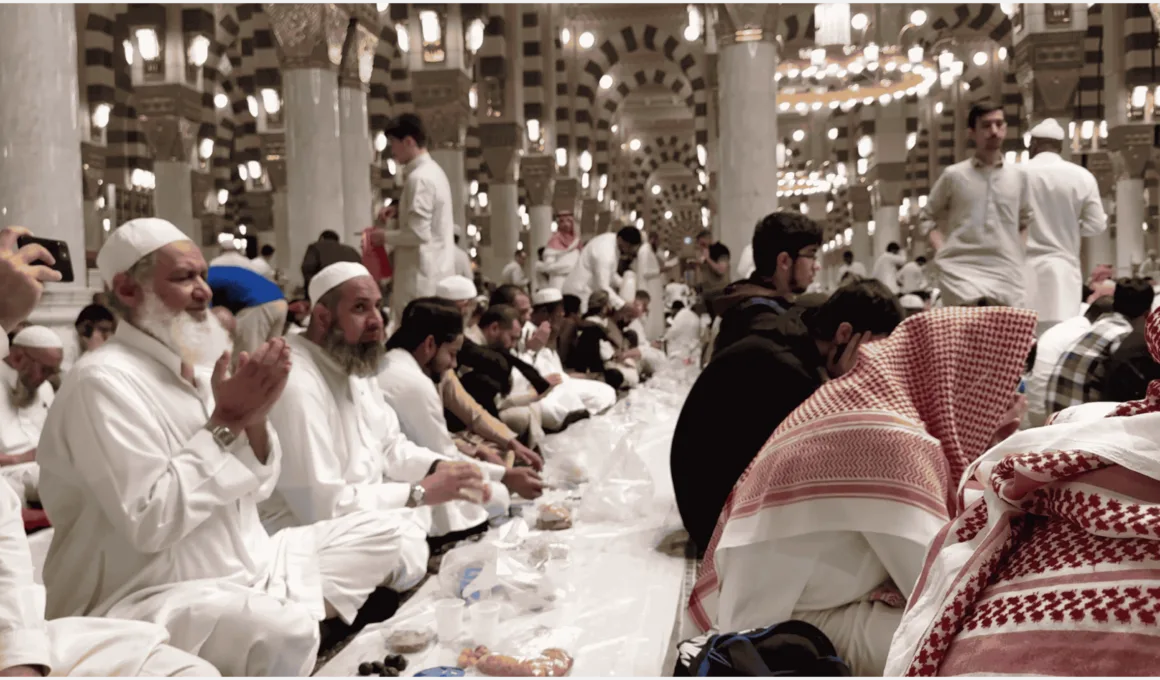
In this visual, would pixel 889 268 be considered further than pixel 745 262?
Yes

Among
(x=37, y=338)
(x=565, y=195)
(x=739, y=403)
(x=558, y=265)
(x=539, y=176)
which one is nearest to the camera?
(x=739, y=403)

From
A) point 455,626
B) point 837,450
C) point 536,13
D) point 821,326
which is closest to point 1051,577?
point 837,450

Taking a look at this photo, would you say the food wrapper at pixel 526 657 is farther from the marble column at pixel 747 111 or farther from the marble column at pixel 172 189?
the marble column at pixel 172 189

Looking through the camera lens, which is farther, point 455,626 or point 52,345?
point 52,345

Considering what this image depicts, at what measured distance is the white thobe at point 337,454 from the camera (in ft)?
10.0

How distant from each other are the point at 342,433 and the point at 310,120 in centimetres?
595

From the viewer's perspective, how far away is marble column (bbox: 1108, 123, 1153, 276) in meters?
14.3

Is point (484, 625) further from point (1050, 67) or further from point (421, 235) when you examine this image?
point (1050, 67)

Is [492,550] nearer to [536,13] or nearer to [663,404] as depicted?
[663,404]

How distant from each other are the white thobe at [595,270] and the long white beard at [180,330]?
7411 millimetres

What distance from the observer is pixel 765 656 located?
174 cm

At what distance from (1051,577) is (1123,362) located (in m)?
2.54

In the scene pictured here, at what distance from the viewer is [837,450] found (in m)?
1.98

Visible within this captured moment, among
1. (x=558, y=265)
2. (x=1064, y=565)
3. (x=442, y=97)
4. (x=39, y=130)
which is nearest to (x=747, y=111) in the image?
(x=558, y=265)
